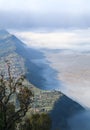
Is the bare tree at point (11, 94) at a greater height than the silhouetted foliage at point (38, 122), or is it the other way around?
the bare tree at point (11, 94)

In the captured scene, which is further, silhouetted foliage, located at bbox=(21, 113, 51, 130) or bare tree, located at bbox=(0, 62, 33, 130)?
silhouetted foliage, located at bbox=(21, 113, 51, 130)

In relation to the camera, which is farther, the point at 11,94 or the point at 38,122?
the point at 38,122

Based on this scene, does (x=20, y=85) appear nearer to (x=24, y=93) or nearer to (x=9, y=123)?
(x=24, y=93)

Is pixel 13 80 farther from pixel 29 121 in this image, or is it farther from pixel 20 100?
pixel 29 121

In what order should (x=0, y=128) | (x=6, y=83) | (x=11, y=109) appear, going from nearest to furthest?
(x=0, y=128), (x=6, y=83), (x=11, y=109)

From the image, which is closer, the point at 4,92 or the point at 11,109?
the point at 4,92

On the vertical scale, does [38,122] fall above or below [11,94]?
below

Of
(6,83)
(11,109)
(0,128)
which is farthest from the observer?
(11,109)

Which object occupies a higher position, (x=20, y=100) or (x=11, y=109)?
(x=20, y=100)

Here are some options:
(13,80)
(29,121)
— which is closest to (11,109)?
(29,121)

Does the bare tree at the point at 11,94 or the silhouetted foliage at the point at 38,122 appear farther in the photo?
the silhouetted foliage at the point at 38,122

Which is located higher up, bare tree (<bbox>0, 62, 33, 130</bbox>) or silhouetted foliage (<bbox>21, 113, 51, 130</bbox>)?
bare tree (<bbox>0, 62, 33, 130</bbox>)
